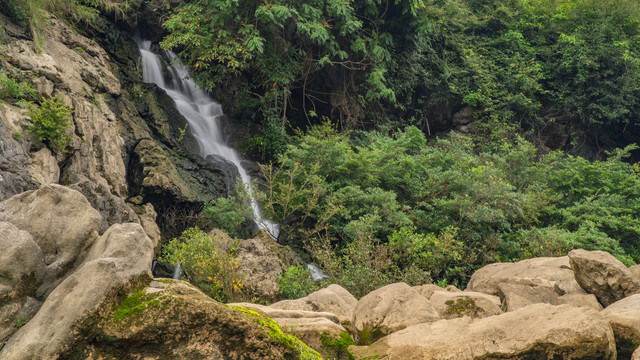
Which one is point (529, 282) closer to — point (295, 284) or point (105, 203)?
point (295, 284)

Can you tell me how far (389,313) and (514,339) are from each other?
5.42 feet

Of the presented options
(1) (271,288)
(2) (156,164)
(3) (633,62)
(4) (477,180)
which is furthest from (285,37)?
(3) (633,62)

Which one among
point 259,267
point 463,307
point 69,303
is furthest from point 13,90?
point 463,307

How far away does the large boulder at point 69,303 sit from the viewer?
3.27 m

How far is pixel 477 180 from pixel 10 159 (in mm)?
10979

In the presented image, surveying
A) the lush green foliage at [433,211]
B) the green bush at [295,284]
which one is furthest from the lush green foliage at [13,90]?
the green bush at [295,284]

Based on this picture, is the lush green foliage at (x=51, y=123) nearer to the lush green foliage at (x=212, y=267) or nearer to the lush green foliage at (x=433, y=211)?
the lush green foliage at (x=212, y=267)

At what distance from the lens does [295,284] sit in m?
8.72

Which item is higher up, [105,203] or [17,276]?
[17,276]

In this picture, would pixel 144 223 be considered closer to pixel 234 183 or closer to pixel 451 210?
pixel 234 183

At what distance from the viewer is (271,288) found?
8.78 m

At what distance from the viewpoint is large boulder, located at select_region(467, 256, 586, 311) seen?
684 centimetres

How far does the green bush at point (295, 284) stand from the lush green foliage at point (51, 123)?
5.33 m

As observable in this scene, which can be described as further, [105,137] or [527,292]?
[105,137]
